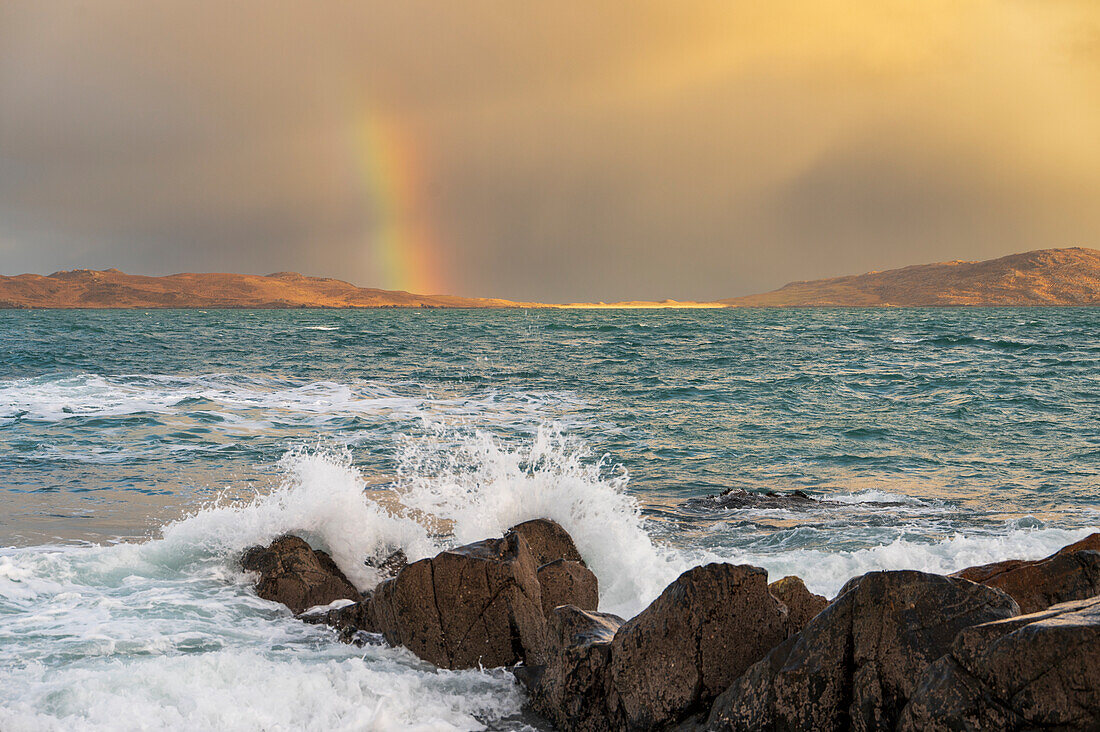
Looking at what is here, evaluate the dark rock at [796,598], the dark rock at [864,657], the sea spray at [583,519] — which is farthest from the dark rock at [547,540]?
the dark rock at [864,657]

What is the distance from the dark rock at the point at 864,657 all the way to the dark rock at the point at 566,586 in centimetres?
231

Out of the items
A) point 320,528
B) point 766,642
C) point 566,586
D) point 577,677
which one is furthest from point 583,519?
point 766,642

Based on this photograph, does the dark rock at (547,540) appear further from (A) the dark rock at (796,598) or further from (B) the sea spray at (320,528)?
(A) the dark rock at (796,598)

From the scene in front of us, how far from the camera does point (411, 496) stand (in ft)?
39.1

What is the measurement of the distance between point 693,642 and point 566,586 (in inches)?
80.9

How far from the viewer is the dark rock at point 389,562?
336 inches

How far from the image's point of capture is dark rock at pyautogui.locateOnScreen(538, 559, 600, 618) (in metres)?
6.64

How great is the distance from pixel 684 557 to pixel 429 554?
2748 mm

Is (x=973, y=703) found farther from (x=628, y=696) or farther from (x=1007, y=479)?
(x=1007, y=479)

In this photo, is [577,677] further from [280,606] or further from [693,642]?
[280,606]

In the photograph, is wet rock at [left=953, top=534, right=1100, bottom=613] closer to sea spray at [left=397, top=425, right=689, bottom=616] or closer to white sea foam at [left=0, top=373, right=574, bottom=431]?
sea spray at [left=397, top=425, right=689, bottom=616]

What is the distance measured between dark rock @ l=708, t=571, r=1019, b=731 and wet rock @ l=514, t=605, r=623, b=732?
29.4 inches

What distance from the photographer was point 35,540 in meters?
9.38

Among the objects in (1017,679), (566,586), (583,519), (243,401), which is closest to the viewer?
(1017,679)
